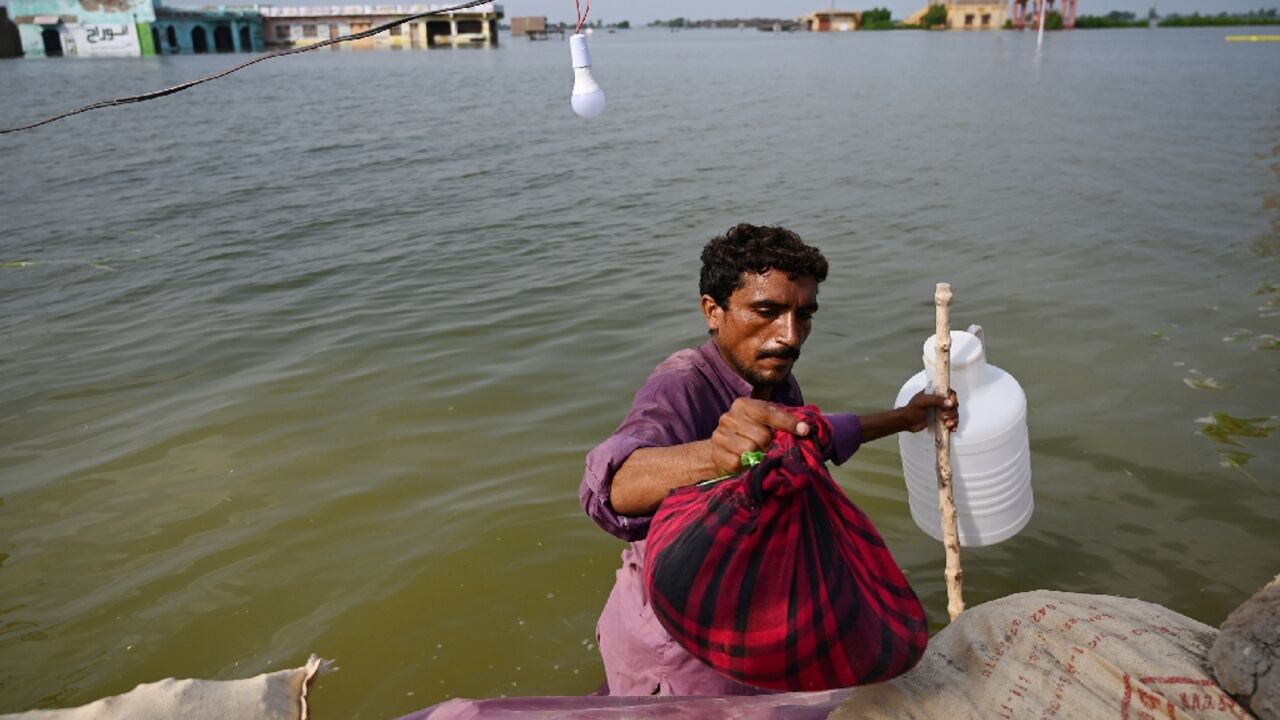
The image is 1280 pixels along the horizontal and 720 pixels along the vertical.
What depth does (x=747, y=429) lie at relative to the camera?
168 cm

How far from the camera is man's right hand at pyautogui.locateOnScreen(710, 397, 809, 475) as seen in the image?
5.49 ft

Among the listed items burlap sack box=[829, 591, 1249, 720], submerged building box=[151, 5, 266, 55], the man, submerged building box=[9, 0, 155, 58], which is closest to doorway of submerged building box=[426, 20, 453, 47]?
submerged building box=[151, 5, 266, 55]

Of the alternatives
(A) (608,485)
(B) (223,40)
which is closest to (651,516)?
(A) (608,485)

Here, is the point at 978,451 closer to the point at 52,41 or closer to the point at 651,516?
the point at 651,516

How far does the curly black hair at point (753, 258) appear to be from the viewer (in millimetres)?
2137

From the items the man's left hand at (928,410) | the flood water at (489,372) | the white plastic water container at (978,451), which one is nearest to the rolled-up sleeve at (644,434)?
the man's left hand at (928,410)

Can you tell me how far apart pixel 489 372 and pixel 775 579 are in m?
4.79

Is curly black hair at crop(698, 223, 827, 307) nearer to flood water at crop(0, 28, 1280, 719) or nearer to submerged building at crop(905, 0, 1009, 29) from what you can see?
flood water at crop(0, 28, 1280, 719)

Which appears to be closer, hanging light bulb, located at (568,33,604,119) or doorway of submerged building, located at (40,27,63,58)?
hanging light bulb, located at (568,33,604,119)

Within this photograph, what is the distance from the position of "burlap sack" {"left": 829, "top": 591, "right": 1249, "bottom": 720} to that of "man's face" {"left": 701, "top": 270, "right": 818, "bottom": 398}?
808 mm

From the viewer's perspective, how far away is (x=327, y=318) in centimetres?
742

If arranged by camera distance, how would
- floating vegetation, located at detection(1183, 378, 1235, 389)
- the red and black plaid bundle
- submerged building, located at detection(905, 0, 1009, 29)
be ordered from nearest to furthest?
the red and black plaid bundle, floating vegetation, located at detection(1183, 378, 1235, 389), submerged building, located at detection(905, 0, 1009, 29)

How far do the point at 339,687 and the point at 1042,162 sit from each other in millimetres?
13144

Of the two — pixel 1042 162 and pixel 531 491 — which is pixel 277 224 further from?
pixel 1042 162
